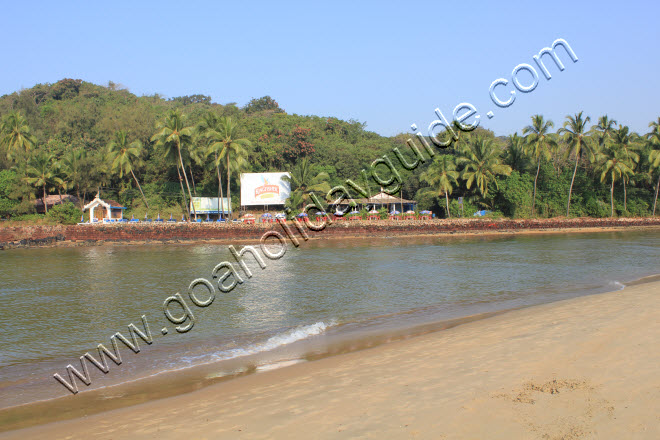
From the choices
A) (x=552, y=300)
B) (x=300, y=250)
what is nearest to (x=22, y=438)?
(x=552, y=300)

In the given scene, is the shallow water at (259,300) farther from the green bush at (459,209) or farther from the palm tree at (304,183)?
the green bush at (459,209)

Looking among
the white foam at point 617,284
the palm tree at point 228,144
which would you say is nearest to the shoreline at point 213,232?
the palm tree at point 228,144

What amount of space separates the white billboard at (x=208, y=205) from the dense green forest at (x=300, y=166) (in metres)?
1.33

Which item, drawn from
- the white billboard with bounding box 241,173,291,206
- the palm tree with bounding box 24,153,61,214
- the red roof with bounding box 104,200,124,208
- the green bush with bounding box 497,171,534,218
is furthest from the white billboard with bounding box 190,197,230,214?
the green bush with bounding box 497,171,534,218

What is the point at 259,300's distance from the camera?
14.5 m

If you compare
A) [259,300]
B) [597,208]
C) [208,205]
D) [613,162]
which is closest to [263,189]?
[208,205]

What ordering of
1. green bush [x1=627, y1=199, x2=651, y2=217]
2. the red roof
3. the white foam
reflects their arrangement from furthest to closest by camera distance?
green bush [x1=627, y1=199, x2=651, y2=217], the red roof, the white foam

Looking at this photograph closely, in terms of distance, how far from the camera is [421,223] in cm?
4306

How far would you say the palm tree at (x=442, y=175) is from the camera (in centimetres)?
4481

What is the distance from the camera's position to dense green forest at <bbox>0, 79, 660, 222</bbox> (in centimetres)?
4375

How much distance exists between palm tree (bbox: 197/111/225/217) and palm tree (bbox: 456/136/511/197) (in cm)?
2314

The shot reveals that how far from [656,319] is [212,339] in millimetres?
8893

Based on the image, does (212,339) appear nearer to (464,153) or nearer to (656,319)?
(656,319)

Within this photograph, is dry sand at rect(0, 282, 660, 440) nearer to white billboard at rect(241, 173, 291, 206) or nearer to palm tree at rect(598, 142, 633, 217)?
white billboard at rect(241, 173, 291, 206)
